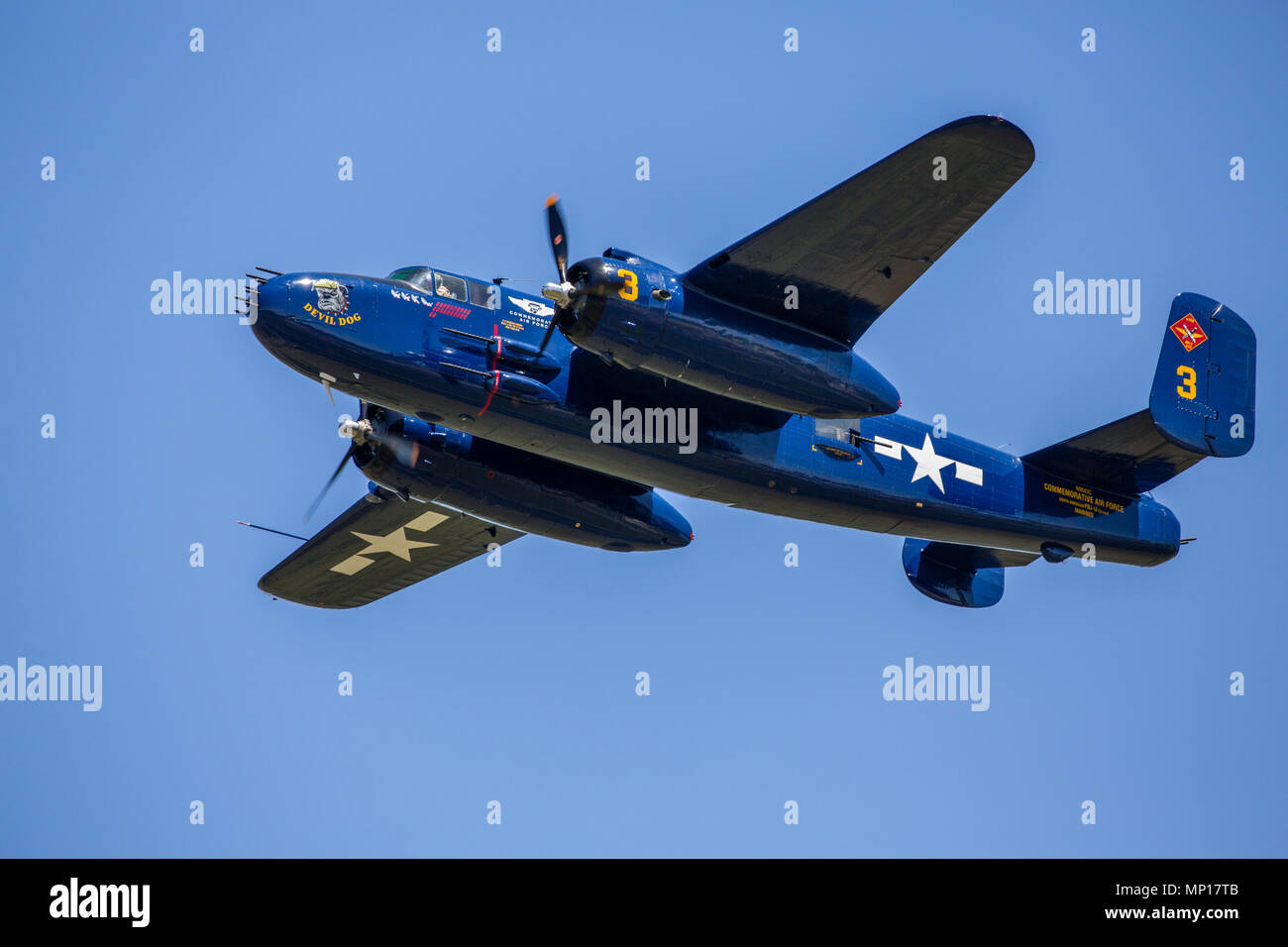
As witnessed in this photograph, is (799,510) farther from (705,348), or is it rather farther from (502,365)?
(502,365)

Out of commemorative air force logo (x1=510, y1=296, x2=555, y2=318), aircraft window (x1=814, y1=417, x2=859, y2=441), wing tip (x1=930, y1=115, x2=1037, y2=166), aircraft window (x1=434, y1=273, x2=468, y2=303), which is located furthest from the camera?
aircraft window (x1=814, y1=417, x2=859, y2=441)

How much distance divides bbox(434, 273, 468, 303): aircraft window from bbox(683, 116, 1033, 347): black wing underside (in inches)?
137

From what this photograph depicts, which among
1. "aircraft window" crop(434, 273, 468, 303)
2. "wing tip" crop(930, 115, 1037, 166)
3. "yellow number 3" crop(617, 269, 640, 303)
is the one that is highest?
"wing tip" crop(930, 115, 1037, 166)

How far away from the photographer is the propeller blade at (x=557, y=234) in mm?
22188

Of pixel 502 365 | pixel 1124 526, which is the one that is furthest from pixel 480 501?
pixel 1124 526

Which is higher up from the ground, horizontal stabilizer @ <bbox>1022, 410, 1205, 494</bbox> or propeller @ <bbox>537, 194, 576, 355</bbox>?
propeller @ <bbox>537, 194, 576, 355</bbox>

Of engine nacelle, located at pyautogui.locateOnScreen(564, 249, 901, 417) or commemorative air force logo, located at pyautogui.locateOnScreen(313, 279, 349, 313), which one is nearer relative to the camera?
engine nacelle, located at pyautogui.locateOnScreen(564, 249, 901, 417)

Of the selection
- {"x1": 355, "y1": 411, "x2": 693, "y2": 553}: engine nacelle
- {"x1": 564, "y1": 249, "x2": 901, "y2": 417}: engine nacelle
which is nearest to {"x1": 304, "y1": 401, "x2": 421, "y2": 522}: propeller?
{"x1": 355, "y1": 411, "x2": 693, "y2": 553}: engine nacelle

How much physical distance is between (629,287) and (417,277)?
351cm

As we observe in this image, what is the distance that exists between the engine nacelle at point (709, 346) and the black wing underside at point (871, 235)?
0.38 m

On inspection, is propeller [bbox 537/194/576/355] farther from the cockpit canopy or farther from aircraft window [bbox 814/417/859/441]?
aircraft window [bbox 814/417/859/441]

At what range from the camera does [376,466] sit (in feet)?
77.3

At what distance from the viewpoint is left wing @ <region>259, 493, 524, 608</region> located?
2747 cm

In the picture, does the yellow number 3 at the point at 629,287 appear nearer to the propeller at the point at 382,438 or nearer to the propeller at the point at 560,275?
the propeller at the point at 560,275
